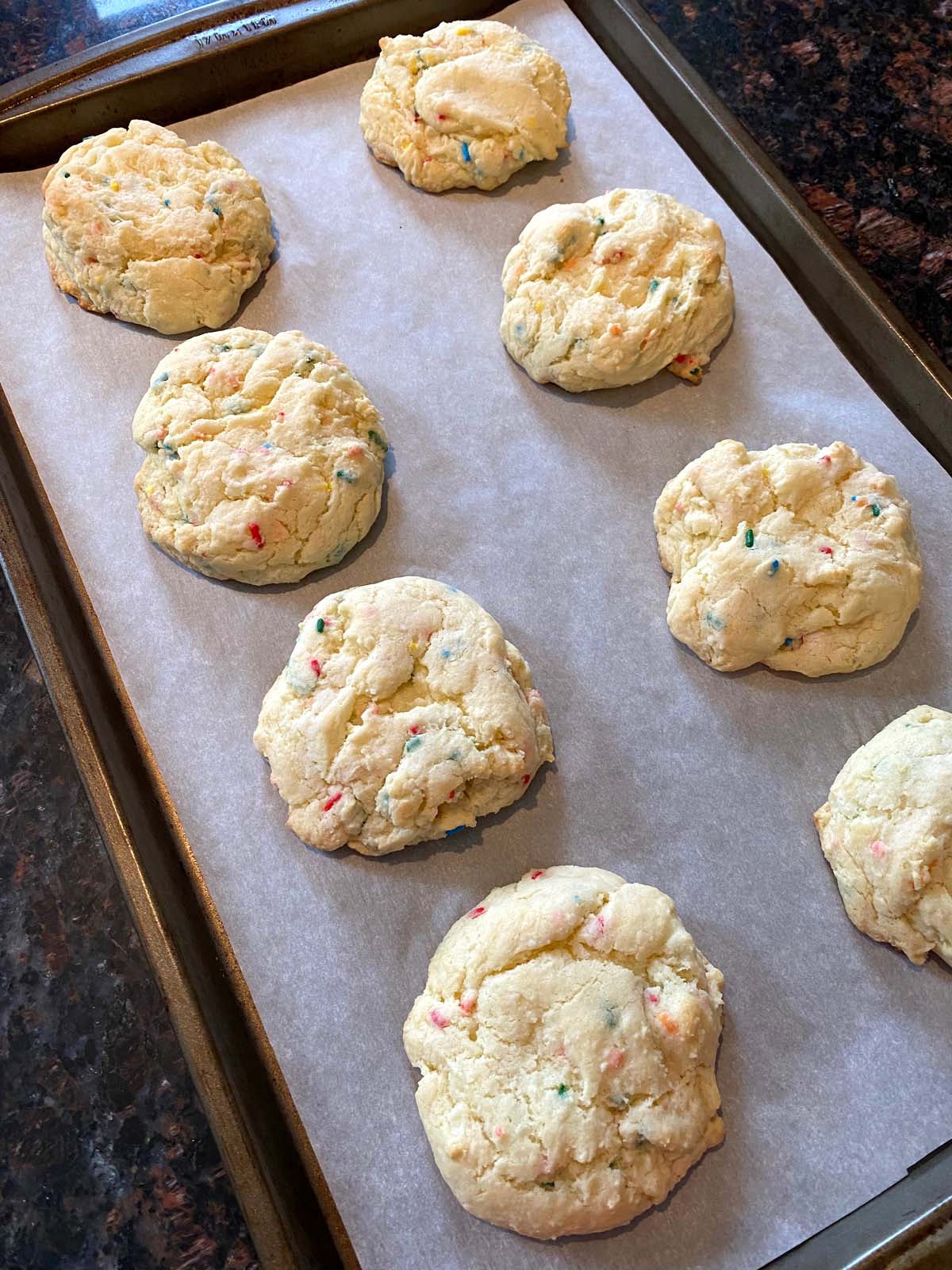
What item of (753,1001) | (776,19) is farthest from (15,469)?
(776,19)

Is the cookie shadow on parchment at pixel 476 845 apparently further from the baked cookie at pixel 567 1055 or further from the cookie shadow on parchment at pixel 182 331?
the cookie shadow on parchment at pixel 182 331

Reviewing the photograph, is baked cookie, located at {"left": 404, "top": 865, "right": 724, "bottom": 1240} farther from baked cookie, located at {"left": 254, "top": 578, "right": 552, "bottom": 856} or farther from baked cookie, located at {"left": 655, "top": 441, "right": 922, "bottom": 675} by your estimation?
baked cookie, located at {"left": 655, "top": 441, "right": 922, "bottom": 675}

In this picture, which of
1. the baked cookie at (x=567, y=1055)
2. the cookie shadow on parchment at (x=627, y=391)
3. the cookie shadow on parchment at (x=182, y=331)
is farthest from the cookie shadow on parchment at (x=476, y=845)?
the cookie shadow on parchment at (x=182, y=331)

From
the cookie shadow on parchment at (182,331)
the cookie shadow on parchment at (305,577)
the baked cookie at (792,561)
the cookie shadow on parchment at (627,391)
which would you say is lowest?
the baked cookie at (792,561)

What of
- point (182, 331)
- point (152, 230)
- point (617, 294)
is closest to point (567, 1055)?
point (617, 294)

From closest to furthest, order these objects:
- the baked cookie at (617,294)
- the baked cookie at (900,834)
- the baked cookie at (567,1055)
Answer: the baked cookie at (567,1055), the baked cookie at (900,834), the baked cookie at (617,294)

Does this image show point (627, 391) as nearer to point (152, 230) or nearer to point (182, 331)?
point (182, 331)
